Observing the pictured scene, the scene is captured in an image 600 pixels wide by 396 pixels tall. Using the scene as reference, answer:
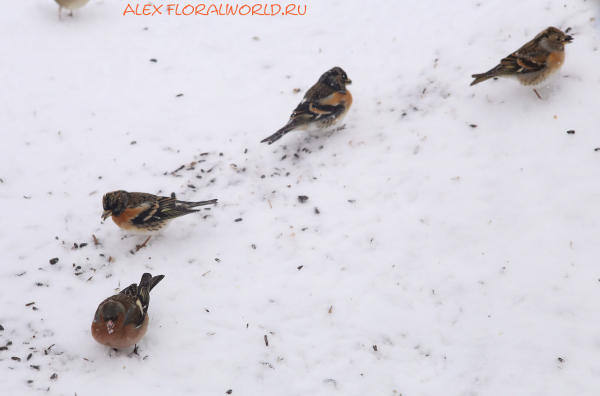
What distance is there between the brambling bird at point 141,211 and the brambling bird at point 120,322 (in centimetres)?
91

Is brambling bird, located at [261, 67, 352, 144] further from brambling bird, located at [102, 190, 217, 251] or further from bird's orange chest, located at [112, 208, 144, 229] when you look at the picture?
bird's orange chest, located at [112, 208, 144, 229]

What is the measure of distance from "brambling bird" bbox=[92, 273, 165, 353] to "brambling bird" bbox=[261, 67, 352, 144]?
7.80 ft

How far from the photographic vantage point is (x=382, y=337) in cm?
360

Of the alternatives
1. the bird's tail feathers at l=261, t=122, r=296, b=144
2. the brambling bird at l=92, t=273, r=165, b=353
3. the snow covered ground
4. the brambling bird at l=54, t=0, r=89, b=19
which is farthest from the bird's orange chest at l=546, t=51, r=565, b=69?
the brambling bird at l=54, t=0, r=89, b=19

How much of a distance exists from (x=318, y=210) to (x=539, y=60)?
269 centimetres

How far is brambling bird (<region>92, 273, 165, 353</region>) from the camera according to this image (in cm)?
338

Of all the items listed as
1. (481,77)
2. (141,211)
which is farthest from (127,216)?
(481,77)

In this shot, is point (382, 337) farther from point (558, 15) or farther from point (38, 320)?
point (558, 15)

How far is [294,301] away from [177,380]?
1.11m

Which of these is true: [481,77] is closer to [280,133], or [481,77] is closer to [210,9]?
[280,133]

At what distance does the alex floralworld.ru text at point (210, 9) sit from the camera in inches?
297

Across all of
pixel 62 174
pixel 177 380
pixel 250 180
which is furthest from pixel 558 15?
pixel 62 174

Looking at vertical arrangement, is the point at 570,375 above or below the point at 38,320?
above

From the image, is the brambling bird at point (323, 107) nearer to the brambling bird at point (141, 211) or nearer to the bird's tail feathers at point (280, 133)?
the bird's tail feathers at point (280, 133)
